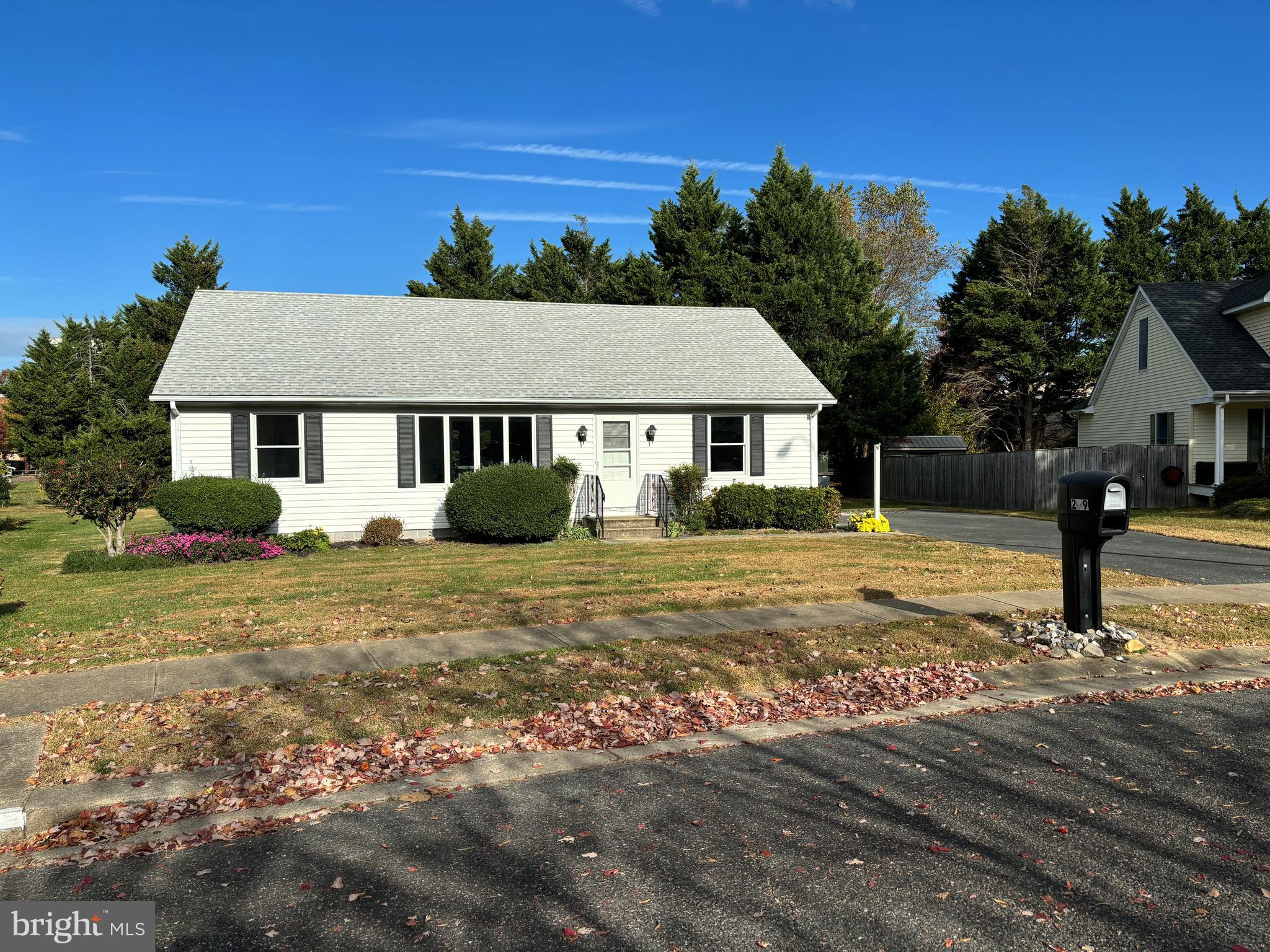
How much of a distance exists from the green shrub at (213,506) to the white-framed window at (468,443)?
11.0 feet

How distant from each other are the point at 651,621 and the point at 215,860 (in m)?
5.39

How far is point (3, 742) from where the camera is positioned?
5.48m

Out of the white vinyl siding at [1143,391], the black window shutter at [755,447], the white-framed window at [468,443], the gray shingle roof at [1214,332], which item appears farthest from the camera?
the white vinyl siding at [1143,391]

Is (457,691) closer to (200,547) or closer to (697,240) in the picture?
(200,547)

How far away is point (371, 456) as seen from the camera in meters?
17.9

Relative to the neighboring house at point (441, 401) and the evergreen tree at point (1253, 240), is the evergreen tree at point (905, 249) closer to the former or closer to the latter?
the evergreen tree at point (1253, 240)

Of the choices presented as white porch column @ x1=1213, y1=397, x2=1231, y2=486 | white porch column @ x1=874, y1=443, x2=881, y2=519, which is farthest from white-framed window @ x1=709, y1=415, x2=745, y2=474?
white porch column @ x1=1213, y1=397, x2=1231, y2=486

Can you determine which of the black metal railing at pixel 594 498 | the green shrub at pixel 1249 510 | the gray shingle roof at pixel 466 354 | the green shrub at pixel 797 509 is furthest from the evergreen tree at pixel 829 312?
the black metal railing at pixel 594 498

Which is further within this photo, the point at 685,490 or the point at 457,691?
the point at 685,490

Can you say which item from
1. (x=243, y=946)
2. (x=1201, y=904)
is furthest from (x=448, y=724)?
(x=1201, y=904)

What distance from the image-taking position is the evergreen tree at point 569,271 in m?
38.2

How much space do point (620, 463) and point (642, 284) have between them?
1725cm

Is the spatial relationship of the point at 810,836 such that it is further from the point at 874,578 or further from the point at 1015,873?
the point at 874,578

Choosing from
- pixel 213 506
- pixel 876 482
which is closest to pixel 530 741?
pixel 213 506
